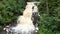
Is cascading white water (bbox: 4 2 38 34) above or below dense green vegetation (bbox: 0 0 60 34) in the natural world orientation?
below

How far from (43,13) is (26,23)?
1979 mm

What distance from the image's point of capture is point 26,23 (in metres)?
20.8

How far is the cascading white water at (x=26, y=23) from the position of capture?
1838 centimetres

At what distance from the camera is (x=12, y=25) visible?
19.9m

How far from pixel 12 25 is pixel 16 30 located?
1.45 m

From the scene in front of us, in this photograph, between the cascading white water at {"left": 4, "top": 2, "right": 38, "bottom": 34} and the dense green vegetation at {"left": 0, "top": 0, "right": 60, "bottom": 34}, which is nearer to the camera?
the dense green vegetation at {"left": 0, "top": 0, "right": 60, "bottom": 34}

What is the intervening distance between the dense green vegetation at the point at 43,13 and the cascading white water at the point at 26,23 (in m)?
0.60

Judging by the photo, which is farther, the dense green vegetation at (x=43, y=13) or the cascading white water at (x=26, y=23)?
the cascading white water at (x=26, y=23)

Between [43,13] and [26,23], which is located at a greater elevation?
[43,13]

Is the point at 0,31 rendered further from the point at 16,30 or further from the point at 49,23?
the point at 49,23

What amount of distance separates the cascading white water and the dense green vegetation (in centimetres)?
60

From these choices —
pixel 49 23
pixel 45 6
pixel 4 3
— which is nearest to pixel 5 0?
pixel 4 3

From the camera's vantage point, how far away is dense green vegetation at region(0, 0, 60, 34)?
53.0ft

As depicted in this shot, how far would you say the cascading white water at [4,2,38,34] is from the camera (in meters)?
18.4
